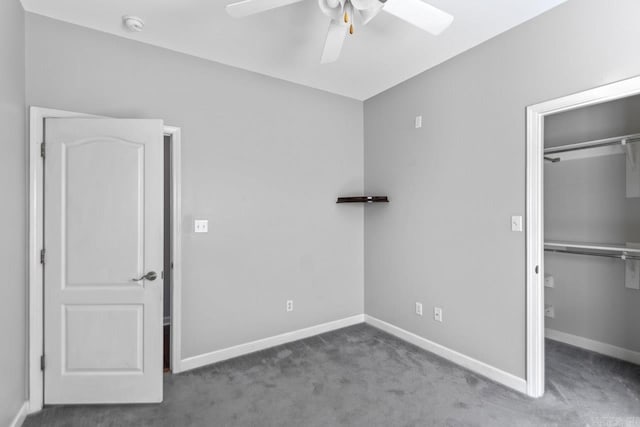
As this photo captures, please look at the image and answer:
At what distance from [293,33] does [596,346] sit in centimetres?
386

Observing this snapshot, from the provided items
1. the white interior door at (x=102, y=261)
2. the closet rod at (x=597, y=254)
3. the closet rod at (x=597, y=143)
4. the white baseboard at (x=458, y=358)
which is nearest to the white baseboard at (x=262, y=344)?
the white baseboard at (x=458, y=358)

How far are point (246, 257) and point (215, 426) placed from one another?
141cm

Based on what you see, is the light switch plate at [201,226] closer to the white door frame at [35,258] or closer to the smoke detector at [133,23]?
the white door frame at [35,258]

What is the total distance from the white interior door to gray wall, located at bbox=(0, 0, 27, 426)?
140mm

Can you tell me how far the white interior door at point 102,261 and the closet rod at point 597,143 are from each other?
3.54 metres

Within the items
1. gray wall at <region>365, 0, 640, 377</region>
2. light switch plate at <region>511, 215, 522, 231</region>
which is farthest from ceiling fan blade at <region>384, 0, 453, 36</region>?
light switch plate at <region>511, 215, 522, 231</region>

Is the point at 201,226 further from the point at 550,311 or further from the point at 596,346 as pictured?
the point at 596,346

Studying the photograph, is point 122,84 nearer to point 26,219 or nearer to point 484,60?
point 26,219

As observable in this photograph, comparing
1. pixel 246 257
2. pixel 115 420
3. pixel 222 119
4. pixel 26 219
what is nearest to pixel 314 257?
pixel 246 257

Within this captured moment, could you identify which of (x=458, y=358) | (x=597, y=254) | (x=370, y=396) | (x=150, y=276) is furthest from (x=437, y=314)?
(x=150, y=276)

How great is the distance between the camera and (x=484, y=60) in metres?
2.68

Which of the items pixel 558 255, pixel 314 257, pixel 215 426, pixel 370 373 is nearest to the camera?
pixel 215 426

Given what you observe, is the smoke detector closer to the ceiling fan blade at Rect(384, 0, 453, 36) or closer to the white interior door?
the white interior door

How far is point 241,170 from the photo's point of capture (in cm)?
311
